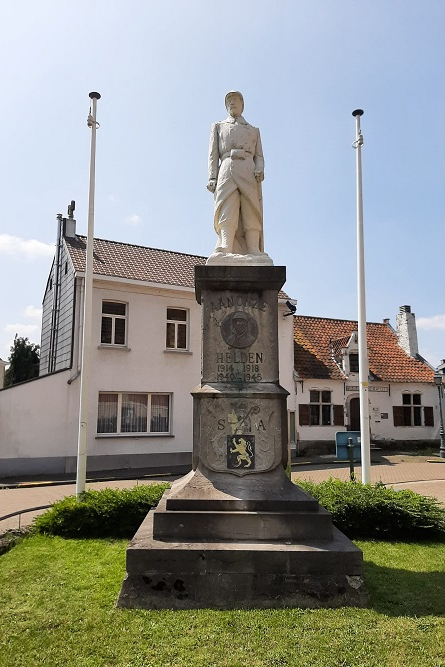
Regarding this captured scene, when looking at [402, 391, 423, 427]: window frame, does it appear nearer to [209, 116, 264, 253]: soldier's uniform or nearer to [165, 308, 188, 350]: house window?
[165, 308, 188, 350]: house window

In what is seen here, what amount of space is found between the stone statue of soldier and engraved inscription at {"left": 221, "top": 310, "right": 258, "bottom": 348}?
38.4 inches

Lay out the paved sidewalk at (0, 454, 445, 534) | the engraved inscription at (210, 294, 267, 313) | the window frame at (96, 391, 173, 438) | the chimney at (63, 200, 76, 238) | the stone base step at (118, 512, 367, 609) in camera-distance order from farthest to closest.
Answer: the chimney at (63, 200, 76, 238)
the window frame at (96, 391, 173, 438)
the paved sidewalk at (0, 454, 445, 534)
the engraved inscription at (210, 294, 267, 313)
the stone base step at (118, 512, 367, 609)

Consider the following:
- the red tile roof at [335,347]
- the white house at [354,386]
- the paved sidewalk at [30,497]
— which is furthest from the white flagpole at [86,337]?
the red tile roof at [335,347]

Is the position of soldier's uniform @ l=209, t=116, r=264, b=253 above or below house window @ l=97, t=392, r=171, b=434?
above

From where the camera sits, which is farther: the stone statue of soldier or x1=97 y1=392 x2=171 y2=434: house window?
x1=97 y1=392 x2=171 y2=434: house window

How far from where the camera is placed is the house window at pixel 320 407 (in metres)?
23.9

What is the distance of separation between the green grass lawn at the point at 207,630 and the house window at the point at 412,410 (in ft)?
71.9

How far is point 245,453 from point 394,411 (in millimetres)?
22155

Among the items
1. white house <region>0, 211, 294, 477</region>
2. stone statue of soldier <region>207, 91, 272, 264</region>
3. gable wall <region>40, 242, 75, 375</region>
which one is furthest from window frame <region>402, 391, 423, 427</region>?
stone statue of soldier <region>207, 91, 272, 264</region>

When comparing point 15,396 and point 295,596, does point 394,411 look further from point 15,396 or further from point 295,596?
point 295,596

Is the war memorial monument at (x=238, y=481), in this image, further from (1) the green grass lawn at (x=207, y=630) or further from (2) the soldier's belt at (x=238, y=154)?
(1) the green grass lawn at (x=207, y=630)

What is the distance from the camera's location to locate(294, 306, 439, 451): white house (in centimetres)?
2381

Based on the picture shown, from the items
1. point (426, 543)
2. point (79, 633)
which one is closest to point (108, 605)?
point (79, 633)

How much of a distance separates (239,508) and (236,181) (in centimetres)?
436
